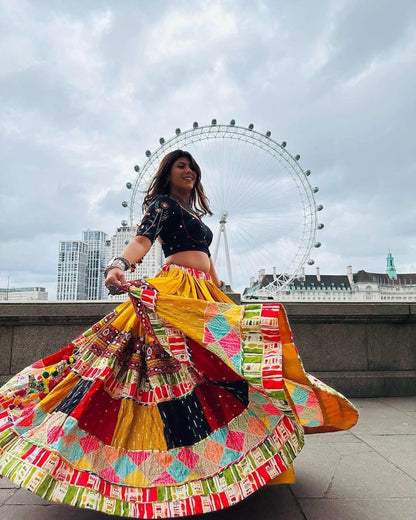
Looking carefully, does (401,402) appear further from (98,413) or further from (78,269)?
(78,269)

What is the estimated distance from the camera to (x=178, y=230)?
2.31m

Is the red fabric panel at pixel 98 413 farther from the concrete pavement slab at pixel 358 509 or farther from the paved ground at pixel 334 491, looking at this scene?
the concrete pavement slab at pixel 358 509

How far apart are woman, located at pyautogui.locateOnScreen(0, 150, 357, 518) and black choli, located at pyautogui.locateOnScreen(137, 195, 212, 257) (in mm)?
89

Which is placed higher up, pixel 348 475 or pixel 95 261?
pixel 95 261

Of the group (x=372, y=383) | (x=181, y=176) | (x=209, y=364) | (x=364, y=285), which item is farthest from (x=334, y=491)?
(x=364, y=285)

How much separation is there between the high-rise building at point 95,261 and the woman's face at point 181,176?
31.6 meters

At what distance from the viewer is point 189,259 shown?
2332 millimetres

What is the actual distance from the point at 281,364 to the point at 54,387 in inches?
46.3

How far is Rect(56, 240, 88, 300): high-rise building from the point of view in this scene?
4405 centimetres

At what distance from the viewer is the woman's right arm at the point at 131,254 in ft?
5.89

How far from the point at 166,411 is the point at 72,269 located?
50569mm

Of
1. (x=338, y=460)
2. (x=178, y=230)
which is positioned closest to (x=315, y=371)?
(x=338, y=460)

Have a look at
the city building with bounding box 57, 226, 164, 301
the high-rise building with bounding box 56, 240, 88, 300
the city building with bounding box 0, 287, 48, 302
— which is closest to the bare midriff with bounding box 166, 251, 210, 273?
the city building with bounding box 0, 287, 48, 302

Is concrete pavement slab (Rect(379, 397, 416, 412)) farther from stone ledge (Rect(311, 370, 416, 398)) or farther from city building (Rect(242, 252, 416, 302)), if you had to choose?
city building (Rect(242, 252, 416, 302))
